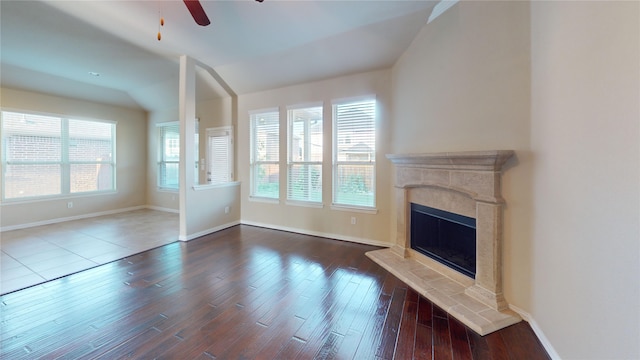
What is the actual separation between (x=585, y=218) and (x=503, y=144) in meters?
0.95

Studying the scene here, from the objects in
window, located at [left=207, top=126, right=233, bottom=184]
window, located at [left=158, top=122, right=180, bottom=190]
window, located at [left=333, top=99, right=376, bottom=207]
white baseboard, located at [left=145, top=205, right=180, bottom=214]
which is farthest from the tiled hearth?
window, located at [left=158, top=122, right=180, bottom=190]

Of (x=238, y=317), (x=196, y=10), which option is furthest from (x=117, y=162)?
(x=238, y=317)

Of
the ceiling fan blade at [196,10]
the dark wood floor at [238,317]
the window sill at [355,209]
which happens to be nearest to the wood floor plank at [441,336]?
the dark wood floor at [238,317]

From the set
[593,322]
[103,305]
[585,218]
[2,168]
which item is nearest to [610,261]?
[585,218]

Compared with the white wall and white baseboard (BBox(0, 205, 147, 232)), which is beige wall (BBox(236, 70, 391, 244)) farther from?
white baseboard (BBox(0, 205, 147, 232))

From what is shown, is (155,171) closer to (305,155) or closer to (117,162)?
(117,162)

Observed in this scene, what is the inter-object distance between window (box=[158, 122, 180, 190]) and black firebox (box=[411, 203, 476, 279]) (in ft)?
20.1

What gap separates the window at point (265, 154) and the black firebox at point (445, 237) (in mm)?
2768

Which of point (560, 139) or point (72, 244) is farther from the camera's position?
point (72, 244)

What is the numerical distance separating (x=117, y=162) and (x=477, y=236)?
8.05 m

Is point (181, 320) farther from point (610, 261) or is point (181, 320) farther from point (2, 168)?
point (2, 168)

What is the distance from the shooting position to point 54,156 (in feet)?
18.0

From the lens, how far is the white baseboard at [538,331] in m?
1.70

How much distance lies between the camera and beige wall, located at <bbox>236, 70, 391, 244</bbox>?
155 inches
